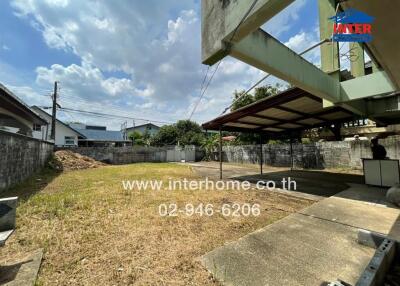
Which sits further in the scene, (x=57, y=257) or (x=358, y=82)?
(x=358, y=82)

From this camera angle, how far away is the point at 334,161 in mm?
10883

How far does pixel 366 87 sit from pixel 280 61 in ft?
10.0

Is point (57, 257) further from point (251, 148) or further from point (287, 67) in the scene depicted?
point (251, 148)

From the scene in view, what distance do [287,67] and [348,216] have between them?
3007 mm

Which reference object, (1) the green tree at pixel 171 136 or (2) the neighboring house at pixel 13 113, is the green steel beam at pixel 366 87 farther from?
(1) the green tree at pixel 171 136

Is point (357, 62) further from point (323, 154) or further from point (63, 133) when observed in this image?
point (63, 133)

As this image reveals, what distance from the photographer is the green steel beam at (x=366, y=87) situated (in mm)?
4054

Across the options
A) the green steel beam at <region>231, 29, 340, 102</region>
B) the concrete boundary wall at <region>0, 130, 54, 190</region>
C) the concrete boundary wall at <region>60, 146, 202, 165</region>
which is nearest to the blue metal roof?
the concrete boundary wall at <region>60, 146, 202, 165</region>

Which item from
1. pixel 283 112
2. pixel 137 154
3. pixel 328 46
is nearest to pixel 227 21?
pixel 328 46

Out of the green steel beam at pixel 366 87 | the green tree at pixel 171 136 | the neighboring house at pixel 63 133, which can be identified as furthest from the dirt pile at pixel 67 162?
the green tree at pixel 171 136

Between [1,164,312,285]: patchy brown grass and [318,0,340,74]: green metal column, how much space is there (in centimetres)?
341

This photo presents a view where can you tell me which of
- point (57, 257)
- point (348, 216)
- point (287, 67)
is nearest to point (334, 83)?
point (287, 67)

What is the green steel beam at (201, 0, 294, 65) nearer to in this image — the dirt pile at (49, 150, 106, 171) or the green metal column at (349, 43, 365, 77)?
the green metal column at (349, 43, 365, 77)

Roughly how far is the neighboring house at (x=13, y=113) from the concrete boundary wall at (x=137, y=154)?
6.04 m
